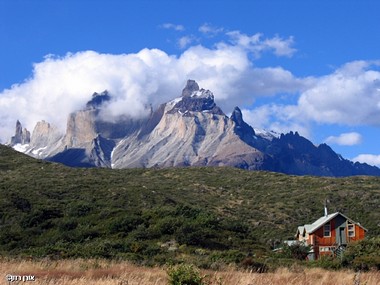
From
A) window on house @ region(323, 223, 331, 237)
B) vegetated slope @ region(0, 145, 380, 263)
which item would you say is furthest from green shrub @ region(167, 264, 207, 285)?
window on house @ region(323, 223, 331, 237)

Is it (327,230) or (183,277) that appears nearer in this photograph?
(183,277)

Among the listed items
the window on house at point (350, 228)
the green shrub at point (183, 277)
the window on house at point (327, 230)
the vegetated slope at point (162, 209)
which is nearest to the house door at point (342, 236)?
the window on house at point (350, 228)

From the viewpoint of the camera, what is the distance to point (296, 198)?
64812mm

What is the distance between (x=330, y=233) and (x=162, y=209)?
14.4 metres

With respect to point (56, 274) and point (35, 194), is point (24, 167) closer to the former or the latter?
point (35, 194)

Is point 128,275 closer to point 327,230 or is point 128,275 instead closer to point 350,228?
point 327,230

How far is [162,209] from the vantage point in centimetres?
3953

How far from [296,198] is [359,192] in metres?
8.04

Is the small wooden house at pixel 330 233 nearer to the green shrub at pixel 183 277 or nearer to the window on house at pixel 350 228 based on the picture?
the window on house at pixel 350 228

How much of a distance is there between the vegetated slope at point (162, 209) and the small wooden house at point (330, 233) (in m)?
3.67

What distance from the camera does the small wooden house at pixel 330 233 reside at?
4366 centimetres

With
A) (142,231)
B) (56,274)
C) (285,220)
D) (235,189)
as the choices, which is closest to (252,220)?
(285,220)

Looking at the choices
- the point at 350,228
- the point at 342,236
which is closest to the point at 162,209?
the point at 342,236

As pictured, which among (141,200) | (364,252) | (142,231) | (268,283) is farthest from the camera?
(141,200)
